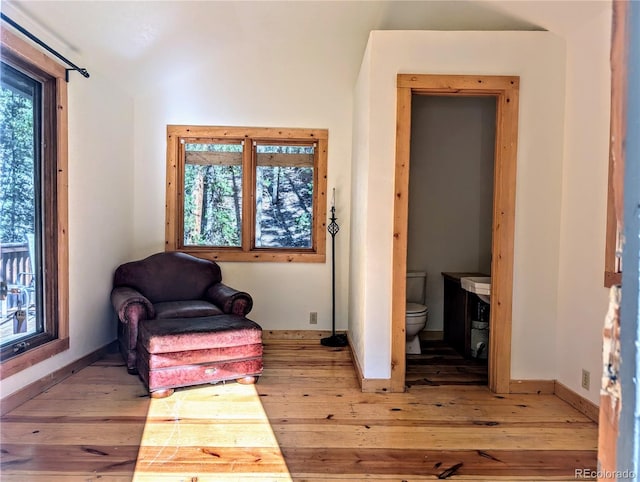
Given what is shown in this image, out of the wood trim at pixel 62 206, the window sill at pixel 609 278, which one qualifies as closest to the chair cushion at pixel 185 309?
the wood trim at pixel 62 206

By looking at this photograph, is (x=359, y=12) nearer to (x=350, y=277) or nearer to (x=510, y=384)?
(x=350, y=277)

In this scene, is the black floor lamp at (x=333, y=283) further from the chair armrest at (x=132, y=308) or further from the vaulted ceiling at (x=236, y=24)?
the chair armrest at (x=132, y=308)

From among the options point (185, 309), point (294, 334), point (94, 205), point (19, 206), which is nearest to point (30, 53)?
point (19, 206)

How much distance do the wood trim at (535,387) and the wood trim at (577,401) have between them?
0.03 metres

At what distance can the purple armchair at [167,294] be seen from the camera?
2.89 m

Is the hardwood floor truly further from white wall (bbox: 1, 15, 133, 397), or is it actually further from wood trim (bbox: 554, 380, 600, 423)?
white wall (bbox: 1, 15, 133, 397)

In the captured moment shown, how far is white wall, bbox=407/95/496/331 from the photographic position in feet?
13.3

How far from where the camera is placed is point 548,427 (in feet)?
7.47

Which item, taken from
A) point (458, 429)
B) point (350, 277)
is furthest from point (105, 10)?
point (458, 429)

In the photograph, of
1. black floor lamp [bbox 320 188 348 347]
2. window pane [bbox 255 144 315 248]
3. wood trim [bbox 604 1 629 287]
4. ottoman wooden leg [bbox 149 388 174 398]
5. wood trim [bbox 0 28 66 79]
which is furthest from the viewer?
window pane [bbox 255 144 315 248]

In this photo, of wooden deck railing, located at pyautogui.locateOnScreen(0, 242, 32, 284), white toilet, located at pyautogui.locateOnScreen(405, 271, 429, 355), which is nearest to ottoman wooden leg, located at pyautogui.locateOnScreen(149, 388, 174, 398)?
wooden deck railing, located at pyautogui.locateOnScreen(0, 242, 32, 284)

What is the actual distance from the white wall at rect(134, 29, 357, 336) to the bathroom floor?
0.94m

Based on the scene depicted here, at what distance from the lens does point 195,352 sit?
270 centimetres

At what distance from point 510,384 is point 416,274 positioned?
140 cm
